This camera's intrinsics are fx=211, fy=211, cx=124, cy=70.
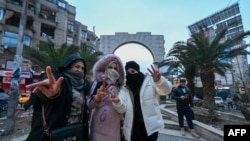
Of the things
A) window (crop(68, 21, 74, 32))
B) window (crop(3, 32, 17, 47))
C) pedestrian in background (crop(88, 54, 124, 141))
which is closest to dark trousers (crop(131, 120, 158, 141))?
pedestrian in background (crop(88, 54, 124, 141))

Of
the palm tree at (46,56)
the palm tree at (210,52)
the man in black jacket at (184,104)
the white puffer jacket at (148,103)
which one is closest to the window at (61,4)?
the palm tree at (46,56)

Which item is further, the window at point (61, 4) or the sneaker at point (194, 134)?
the window at point (61, 4)

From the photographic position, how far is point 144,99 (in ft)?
8.48

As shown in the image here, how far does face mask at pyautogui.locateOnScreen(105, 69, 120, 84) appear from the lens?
244 cm

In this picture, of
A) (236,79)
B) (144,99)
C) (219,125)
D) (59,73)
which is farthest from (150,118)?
(236,79)

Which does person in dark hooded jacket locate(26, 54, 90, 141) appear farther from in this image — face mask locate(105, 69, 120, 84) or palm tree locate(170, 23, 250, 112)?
palm tree locate(170, 23, 250, 112)

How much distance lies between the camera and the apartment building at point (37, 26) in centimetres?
2173

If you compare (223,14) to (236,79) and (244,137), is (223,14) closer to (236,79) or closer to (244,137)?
(236,79)

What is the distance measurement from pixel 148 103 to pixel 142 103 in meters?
0.08

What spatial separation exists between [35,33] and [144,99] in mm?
26623

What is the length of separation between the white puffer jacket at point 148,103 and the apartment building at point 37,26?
13.0 meters

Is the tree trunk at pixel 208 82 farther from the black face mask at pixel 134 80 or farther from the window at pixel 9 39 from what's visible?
the window at pixel 9 39

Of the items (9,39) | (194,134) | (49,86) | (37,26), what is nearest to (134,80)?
(49,86)

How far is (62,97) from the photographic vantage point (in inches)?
77.7
